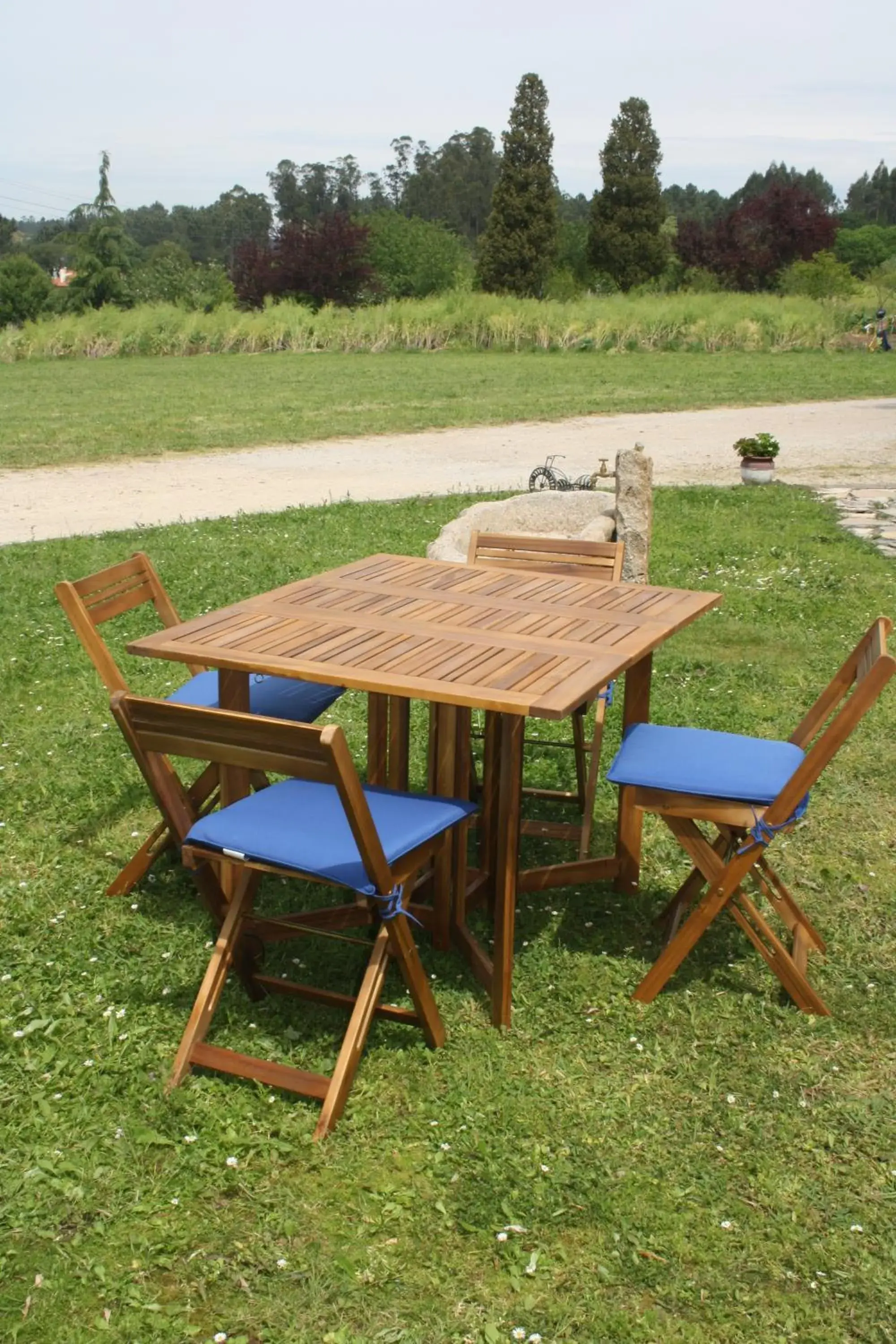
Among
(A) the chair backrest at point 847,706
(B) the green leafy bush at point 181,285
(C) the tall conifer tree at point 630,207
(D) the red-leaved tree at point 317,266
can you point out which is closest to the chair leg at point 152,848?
(A) the chair backrest at point 847,706

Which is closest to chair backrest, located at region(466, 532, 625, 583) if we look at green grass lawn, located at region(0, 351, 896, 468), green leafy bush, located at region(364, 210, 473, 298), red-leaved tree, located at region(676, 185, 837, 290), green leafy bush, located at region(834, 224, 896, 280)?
green grass lawn, located at region(0, 351, 896, 468)

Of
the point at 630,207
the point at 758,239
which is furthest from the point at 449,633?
the point at 758,239

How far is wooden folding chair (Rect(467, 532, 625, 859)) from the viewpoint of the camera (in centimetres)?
454

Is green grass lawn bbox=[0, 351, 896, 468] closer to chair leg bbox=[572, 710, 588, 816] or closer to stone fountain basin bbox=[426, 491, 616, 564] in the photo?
stone fountain basin bbox=[426, 491, 616, 564]

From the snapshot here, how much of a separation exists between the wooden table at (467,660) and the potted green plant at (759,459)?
25.1 ft

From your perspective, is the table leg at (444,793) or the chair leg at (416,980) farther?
the table leg at (444,793)

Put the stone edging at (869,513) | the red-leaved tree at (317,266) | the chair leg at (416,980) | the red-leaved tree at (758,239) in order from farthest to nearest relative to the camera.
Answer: the red-leaved tree at (758,239) → the red-leaved tree at (317,266) → the stone edging at (869,513) → the chair leg at (416,980)

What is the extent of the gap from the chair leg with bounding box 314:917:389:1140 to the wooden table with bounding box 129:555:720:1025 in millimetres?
382

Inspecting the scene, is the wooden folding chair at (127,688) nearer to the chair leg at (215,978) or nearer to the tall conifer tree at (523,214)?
the chair leg at (215,978)

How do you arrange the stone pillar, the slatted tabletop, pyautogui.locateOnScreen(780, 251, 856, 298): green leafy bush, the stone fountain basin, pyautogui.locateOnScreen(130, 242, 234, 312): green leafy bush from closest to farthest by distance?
the slatted tabletop, the stone pillar, the stone fountain basin, pyautogui.locateOnScreen(780, 251, 856, 298): green leafy bush, pyautogui.locateOnScreen(130, 242, 234, 312): green leafy bush

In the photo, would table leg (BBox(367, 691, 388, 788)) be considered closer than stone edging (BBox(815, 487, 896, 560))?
Yes

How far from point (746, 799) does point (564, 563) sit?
1.67 m

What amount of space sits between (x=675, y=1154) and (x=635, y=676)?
153 cm

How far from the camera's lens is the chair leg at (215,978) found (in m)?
2.96
